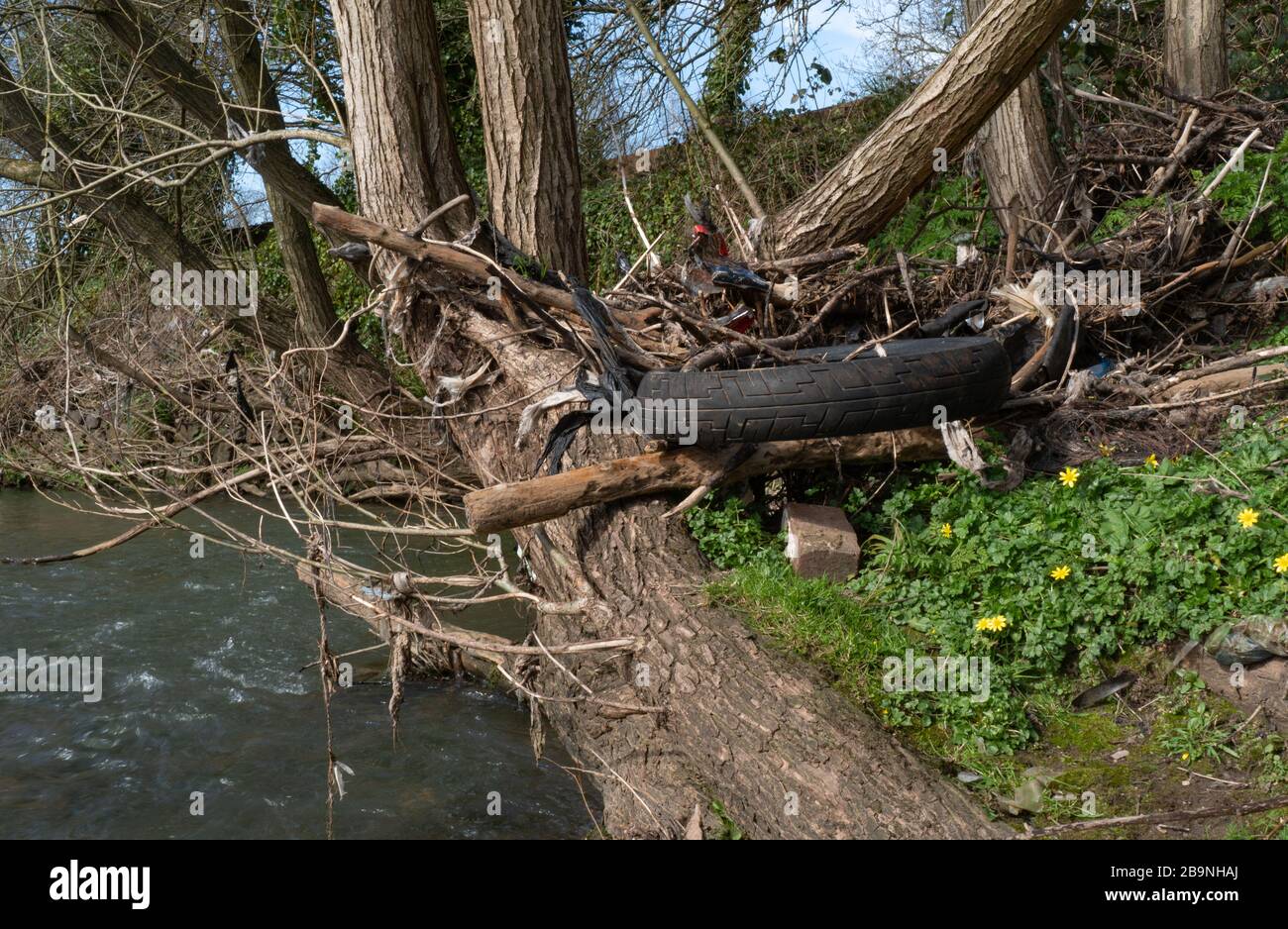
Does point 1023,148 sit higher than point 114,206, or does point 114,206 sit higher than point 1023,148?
point 1023,148

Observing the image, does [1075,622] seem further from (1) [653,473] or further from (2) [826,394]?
(1) [653,473]

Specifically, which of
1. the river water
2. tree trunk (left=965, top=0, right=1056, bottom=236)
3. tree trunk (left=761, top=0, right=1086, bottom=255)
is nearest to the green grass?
Answer: the river water

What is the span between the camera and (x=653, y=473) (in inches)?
193

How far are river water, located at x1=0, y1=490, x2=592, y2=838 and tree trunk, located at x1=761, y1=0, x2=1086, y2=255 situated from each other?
3.55m

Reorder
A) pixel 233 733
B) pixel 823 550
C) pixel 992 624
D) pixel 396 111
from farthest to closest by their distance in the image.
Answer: pixel 396 111, pixel 233 733, pixel 823 550, pixel 992 624

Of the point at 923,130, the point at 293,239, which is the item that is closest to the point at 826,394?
the point at 923,130

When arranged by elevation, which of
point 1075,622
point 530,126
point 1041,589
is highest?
point 530,126

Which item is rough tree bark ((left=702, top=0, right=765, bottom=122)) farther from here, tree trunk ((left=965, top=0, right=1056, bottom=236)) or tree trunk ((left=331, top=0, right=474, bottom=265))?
tree trunk ((left=331, top=0, right=474, bottom=265))

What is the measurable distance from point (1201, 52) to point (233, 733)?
9.01 m

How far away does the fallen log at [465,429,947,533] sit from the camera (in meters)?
4.60

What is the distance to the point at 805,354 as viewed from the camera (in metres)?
5.11

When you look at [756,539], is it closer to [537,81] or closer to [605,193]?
[537,81]
